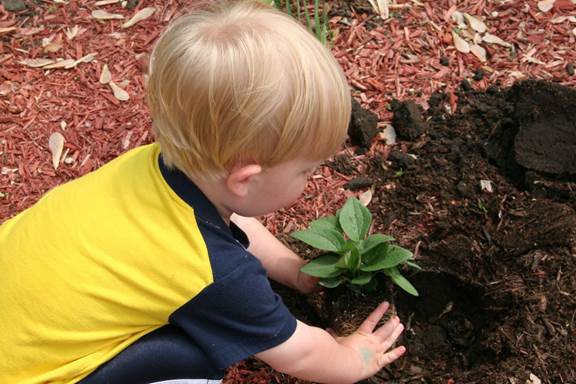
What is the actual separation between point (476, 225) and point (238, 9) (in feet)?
4.23

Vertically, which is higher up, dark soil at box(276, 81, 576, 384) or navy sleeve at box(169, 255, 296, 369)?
navy sleeve at box(169, 255, 296, 369)

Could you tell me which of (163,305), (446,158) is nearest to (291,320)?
(163,305)

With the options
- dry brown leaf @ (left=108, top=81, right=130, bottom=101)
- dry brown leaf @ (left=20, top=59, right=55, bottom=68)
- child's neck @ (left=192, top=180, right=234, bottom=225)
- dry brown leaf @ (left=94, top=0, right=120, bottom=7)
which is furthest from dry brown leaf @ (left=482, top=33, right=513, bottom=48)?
dry brown leaf @ (left=20, top=59, right=55, bottom=68)

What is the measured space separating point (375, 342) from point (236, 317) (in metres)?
0.63

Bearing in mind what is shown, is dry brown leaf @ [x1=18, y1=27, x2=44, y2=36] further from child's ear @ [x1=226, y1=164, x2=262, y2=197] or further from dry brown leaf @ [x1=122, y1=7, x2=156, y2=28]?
child's ear @ [x1=226, y1=164, x2=262, y2=197]

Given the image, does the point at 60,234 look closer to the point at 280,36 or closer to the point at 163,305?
the point at 163,305

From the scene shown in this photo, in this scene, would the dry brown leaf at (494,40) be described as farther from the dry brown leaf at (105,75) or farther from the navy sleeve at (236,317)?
the navy sleeve at (236,317)

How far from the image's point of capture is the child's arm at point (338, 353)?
72.5 inches

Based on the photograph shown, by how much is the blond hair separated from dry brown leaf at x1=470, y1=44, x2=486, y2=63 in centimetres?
170

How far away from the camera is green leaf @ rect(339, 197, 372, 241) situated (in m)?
2.27

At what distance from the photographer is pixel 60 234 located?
170 centimetres

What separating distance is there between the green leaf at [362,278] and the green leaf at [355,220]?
0.12 m

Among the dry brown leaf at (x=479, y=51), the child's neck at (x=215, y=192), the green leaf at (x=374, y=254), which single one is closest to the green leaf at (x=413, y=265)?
the green leaf at (x=374, y=254)

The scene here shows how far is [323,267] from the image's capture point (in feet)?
7.30
